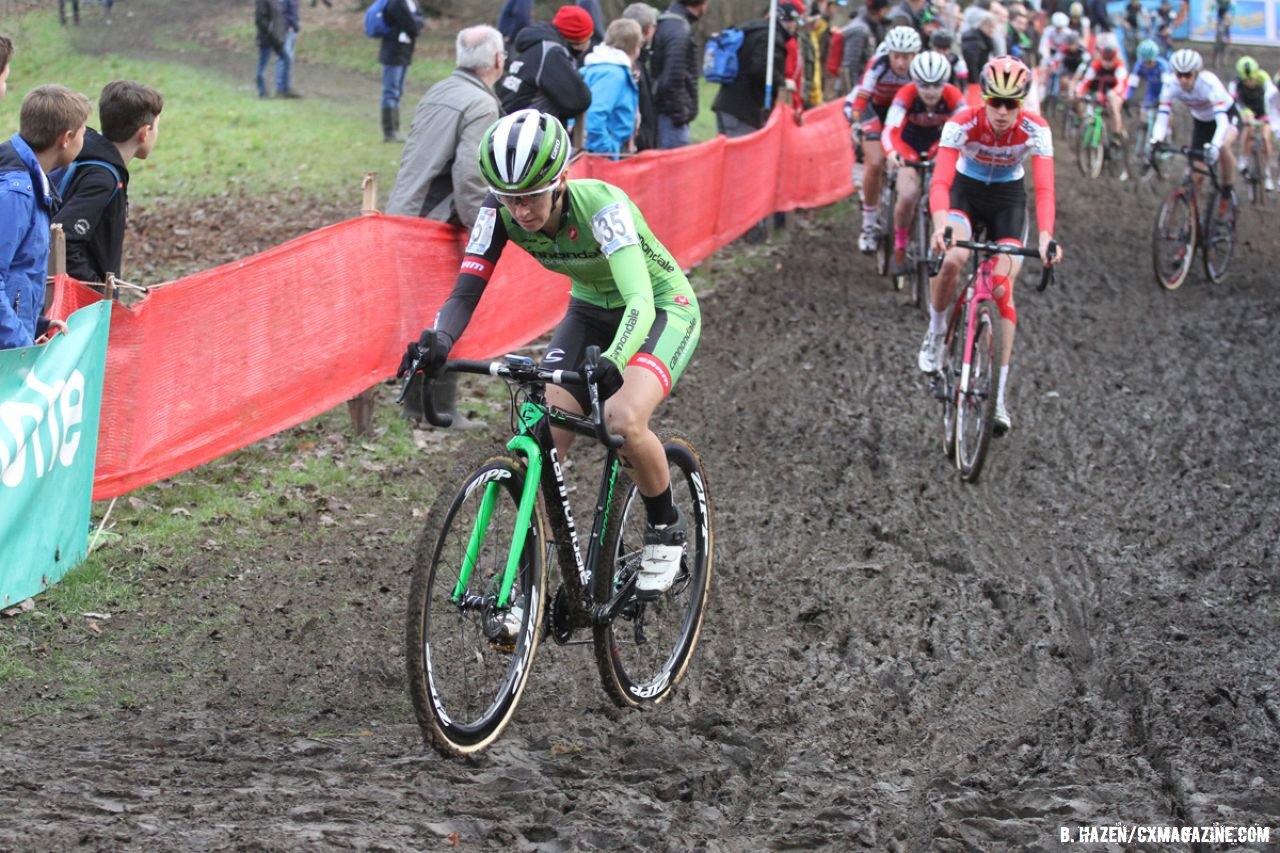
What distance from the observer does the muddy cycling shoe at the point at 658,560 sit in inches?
220

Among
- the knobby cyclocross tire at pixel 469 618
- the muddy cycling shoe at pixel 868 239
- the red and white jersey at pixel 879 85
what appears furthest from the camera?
the muddy cycling shoe at pixel 868 239

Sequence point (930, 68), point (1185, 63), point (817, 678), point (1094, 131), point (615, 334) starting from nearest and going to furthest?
1. point (615, 334)
2. point (817, 678)
3. point (930, 68)
4. point (1185, 63)
5. point (1094, 131)

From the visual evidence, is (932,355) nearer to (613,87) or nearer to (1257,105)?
(613,87)

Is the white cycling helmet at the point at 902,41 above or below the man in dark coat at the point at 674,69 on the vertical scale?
above

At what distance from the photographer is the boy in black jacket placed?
6.69m

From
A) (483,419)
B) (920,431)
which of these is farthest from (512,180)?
(920,431)

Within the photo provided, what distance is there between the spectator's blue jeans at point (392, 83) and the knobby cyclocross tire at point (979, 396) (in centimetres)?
1171

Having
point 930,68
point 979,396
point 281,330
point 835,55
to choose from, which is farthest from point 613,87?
point 835,55

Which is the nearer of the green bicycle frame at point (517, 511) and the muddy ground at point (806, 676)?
the muddy ground at point (806, 676)

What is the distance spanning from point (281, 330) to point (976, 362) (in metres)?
4.12

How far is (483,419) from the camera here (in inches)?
391

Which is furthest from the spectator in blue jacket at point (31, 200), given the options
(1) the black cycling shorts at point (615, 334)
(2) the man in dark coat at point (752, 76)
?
(2) the man in dark coat at point (752, 76)

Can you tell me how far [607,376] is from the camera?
4.75 meters

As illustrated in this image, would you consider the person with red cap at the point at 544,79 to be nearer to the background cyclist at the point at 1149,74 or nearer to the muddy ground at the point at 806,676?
the muddy ground at the point at 806,676
